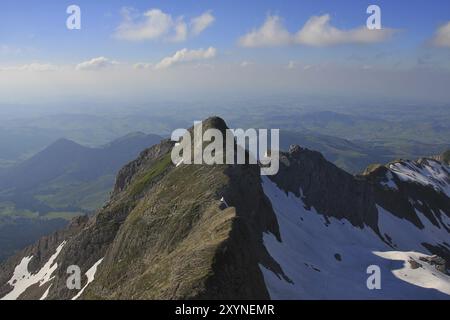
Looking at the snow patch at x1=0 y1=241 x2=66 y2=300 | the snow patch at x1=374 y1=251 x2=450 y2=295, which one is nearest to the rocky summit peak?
the snow patch at x1=0 y1=241 x2=66 y2=300

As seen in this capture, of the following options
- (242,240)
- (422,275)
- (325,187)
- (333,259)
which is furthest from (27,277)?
(422,275)

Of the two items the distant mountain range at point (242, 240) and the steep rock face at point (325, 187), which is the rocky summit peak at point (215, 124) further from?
the steep rock face at point (325, 187)

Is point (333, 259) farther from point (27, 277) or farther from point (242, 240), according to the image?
point (27, 277)

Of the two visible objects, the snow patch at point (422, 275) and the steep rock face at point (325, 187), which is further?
the steep rock face at point (325, 187)

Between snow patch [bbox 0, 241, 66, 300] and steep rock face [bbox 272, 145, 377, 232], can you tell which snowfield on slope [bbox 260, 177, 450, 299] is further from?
snow patch [bbox 0, 241, 66, 300]

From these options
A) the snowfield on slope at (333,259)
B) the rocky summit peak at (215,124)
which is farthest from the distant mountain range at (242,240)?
the rocky summit peak at (215,124)
